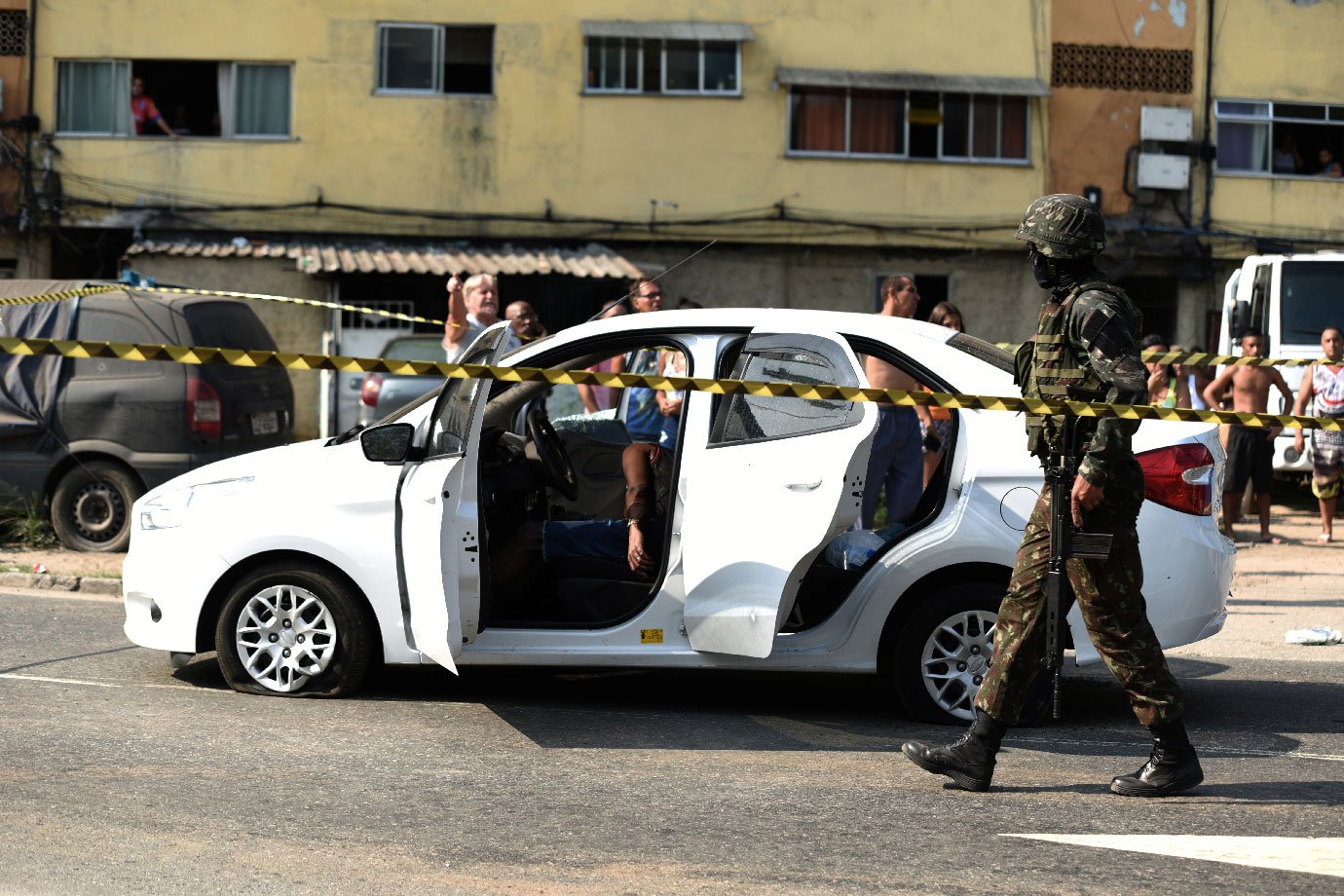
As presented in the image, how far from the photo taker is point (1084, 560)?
5828mm

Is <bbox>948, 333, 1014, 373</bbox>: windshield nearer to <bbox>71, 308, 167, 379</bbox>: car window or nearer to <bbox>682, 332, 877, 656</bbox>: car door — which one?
<bbox>682, 332, 877, 656</bbox>: car door

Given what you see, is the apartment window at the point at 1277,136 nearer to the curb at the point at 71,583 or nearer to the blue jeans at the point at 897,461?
the blue jeans at the point at 897,461

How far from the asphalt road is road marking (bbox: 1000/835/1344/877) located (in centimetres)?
1

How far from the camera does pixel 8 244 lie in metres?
24.7

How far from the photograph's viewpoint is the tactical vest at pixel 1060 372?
586 centimetres

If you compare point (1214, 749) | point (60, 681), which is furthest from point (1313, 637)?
point (60, 681)

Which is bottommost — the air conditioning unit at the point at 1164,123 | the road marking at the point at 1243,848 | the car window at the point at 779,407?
the road marking at the point at 1243,848

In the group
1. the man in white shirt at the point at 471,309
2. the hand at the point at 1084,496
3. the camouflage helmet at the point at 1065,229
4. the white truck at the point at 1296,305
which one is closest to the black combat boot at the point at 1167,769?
the hand at the point at 1084,496

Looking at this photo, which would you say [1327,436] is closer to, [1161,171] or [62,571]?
[62,571]

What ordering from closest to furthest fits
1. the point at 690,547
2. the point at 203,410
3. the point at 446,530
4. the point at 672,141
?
the point at 446,530
the point at 690,547
the point at 203,410
the point at 672,141

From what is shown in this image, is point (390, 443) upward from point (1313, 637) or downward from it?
upward

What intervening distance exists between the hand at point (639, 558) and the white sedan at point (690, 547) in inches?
1.5

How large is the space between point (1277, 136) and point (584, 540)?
2265 cm

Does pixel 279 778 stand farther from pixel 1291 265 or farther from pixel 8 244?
pixel 8 244
